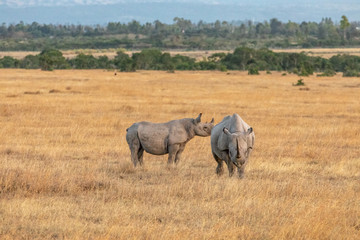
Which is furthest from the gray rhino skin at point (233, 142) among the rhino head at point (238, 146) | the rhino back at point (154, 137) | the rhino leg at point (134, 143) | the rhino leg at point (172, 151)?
the rhino leg at point (134, 143)

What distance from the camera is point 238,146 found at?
10.1m

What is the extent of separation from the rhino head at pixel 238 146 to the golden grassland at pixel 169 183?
45cm

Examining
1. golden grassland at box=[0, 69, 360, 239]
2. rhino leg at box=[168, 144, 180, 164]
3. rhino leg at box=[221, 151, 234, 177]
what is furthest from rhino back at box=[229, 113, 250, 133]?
rhino leg at box=[168, 144, 180, 164]

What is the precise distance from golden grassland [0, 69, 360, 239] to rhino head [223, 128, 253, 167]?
45 centimetres

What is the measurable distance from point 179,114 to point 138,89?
13056mm

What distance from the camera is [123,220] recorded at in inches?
322

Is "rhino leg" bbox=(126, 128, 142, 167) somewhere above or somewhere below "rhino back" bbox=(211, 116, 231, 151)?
below

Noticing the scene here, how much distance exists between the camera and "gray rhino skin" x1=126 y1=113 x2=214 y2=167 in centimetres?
1241

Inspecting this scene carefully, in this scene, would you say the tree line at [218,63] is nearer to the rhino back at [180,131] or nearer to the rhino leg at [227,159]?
the rhino back at [180,131]

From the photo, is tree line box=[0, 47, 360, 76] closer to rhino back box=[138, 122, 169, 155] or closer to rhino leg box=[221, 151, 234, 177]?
rhino back box=[138, 122, 169, 155]

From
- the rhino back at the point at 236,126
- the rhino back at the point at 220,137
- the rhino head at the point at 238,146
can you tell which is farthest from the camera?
the rhino back at the point at 220,137

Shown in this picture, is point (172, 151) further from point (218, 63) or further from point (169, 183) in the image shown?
point (218, 63)

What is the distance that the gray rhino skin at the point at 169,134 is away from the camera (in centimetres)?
1241

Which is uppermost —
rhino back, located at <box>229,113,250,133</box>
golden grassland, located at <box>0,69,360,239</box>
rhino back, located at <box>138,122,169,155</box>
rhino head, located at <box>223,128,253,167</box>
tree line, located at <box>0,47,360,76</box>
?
rhino back, located at <box>229,113,250,133</box>
